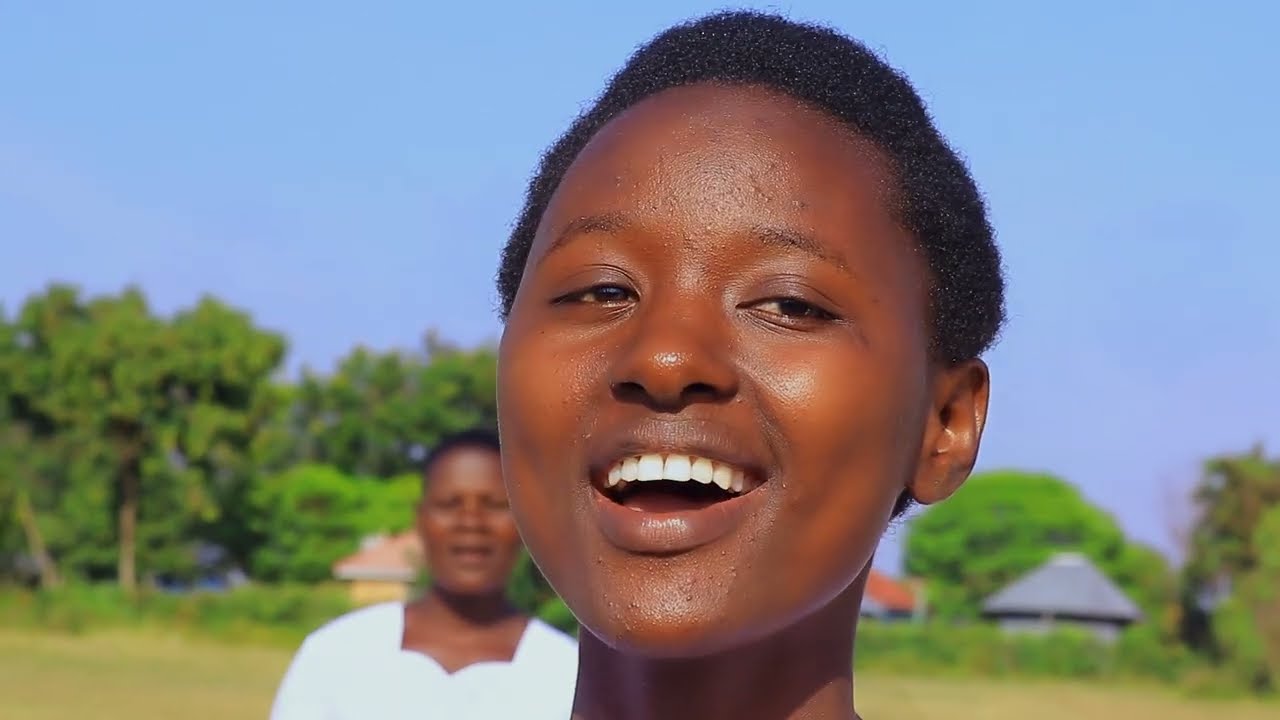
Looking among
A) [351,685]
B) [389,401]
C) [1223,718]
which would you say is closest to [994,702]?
[1223,718]

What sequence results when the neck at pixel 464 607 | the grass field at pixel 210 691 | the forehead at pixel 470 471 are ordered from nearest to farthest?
the neck at pixel 464 607, the forehead at pixel 470 471, the grass field at pixel 210 691

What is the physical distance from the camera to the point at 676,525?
1745mm

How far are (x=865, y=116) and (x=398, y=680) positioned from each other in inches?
161

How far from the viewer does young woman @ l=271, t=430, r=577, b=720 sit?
217 inches

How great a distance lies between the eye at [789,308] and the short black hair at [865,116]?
23 centimetres

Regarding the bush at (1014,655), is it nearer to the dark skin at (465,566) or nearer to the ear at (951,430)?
the dark skin at (465,566)

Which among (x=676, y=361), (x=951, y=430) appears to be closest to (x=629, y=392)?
(x=676, y=361)

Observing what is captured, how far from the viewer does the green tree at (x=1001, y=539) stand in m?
77.2

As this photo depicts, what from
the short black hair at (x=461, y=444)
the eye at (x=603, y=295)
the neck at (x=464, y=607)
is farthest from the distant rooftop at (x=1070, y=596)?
the eye at (x=603, y=295)

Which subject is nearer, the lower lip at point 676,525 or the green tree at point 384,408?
the lower lip at point 676,525

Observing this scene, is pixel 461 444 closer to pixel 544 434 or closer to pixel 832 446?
pixel 544 434

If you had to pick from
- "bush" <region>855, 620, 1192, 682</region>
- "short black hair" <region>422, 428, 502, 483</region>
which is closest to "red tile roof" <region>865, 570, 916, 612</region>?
"bush" <region>855, 620, 1192, 682</region>

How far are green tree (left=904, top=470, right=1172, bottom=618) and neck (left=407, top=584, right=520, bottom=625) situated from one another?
70.7 meters

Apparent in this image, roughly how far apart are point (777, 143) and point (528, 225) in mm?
497
